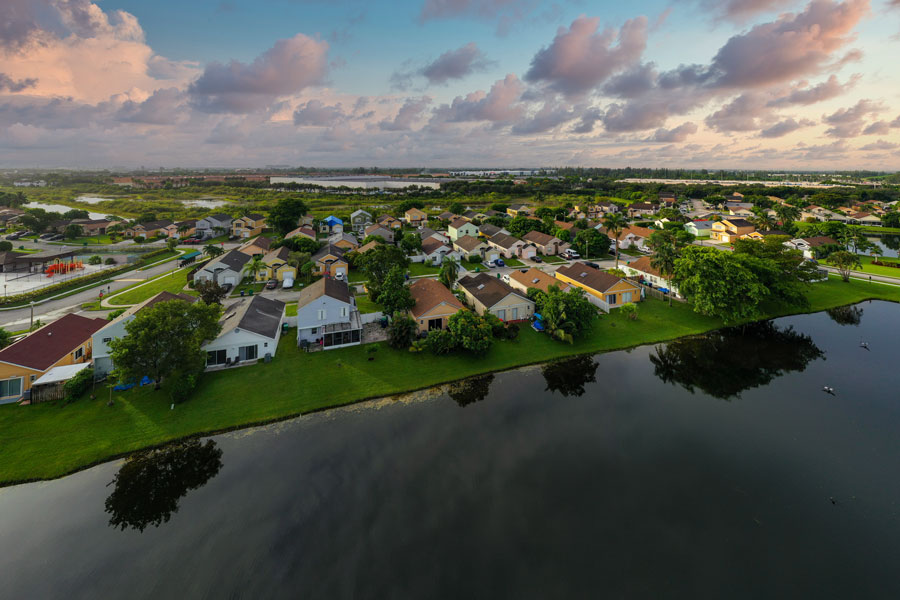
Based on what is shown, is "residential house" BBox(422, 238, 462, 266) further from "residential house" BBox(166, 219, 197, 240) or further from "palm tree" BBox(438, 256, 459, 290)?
"residential house" BBox(166, 219, 197, 240)

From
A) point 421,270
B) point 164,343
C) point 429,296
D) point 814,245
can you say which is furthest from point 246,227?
point 814,245

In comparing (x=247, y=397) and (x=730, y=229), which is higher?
(x=730, y=229)

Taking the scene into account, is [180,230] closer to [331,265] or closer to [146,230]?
[146,230]

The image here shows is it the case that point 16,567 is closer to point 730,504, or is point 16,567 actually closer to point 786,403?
point 730,504

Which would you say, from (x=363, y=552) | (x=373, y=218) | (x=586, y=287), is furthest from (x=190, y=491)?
(x=373, y=218)

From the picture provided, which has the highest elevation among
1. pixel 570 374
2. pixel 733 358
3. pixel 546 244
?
pixel 546 244

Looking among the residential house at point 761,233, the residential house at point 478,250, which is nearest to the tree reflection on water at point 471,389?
the residential house at point 478,250
